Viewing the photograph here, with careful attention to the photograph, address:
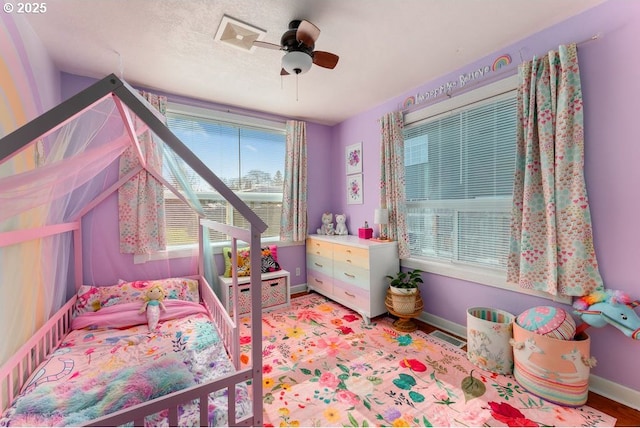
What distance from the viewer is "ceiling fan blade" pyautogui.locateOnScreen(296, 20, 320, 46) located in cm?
166

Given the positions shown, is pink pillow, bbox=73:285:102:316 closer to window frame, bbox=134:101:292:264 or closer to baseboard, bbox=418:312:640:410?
window frame, bbox=134:101:292:264

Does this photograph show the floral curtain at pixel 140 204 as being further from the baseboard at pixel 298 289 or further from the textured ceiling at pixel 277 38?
the baseboard at pixel 298 289

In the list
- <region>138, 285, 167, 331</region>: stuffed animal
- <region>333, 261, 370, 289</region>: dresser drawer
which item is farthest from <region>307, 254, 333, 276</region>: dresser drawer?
<region>138, 285, 167, 331</region>: stuffed animal

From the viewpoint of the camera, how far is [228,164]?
3.40 m

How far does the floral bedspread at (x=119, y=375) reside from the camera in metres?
1.15

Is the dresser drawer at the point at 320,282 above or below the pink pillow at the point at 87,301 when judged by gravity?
below

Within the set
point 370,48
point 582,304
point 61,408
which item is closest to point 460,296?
point 582,304

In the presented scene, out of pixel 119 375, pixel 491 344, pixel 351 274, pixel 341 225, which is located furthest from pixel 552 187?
pixel 119 375

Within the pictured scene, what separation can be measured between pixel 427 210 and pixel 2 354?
3.34 metres

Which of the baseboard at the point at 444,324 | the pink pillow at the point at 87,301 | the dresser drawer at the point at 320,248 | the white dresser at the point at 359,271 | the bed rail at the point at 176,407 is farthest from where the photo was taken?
the dresser drawer at the point at 320,248

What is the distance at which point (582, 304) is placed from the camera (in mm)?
1746

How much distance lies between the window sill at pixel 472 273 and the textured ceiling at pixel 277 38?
6.26 ft

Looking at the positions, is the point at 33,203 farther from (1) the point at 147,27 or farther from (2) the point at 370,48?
(2) the point at 370,48

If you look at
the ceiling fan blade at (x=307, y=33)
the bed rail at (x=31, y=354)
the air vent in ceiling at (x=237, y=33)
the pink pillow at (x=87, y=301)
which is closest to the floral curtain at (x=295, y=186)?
the air vent in ceiling at (x=237, y=33)
